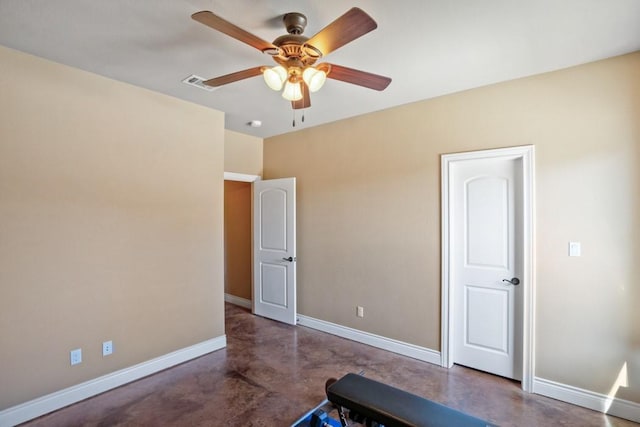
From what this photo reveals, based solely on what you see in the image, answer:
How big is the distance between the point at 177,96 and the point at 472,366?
4000mm

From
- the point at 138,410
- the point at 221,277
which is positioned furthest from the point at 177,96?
the point at 138,410

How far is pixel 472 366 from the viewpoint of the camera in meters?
3.12

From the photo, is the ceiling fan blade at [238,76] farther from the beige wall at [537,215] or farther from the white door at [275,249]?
the white door at [275,249]

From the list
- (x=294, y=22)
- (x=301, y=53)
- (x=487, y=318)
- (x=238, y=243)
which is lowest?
(x=487, y=318)

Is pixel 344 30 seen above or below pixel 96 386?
above

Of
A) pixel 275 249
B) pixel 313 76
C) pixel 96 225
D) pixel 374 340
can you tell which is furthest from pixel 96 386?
pixel 313 76

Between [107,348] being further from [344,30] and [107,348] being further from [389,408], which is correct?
[344,30]

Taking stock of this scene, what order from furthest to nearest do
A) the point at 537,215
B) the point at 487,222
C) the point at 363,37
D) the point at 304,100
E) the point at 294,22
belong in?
the point at 487,222
the point at 537,215
the point at 304,100
the point at 363,37
the point at 294,22

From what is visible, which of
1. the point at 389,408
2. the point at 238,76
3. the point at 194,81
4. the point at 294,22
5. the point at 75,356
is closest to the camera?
the point at 389,408

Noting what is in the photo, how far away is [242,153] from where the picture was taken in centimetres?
459

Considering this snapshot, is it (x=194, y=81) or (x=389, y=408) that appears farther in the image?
(x=194, y=81)

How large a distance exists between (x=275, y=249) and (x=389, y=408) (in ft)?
9.79

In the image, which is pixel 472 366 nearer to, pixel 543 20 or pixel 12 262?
pixel 543 20

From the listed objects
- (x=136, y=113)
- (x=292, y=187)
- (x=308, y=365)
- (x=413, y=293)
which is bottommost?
(x=308, y=365)
